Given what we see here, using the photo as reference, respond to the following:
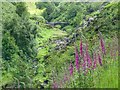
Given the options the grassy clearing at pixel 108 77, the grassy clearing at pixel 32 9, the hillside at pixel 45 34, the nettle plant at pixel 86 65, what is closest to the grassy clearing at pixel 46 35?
the hillside at pixel 45 34

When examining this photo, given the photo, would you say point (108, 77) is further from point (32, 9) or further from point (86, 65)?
point (32, 9)

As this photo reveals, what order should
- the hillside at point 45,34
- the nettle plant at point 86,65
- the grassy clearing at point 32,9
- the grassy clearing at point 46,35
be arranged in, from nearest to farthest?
1. the nettle plant at point 86,65
2. the hillside at point 45,34
3. the grassy clearing at point 46,35
4. the grassy clearing at point 32,9

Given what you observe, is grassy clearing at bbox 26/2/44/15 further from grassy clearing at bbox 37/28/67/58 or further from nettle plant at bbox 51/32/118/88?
nettle plant at bbox 51/32/118/88

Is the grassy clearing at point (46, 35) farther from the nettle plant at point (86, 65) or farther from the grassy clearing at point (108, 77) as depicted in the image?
the grassy clearing at point (108, 77)

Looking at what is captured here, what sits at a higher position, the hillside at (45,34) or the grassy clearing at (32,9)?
the grassy clearing at (32,9)

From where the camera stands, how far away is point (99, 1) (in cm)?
632

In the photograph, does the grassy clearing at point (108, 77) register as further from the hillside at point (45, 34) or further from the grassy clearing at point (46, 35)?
the grassy clearing at point (46, 35)

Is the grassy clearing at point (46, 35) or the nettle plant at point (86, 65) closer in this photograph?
the nettle plant at point (86, 65)

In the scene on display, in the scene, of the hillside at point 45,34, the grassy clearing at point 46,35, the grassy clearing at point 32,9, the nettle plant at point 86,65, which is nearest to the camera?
the nettle plant at point 86,65

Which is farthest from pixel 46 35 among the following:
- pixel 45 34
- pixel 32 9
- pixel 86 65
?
pixel 86 65

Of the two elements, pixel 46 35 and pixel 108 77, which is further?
pixel 46 35

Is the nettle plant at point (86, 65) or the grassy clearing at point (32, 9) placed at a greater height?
the grassy clearing at point (32, 9)

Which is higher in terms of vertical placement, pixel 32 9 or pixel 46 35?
pixel 32 9

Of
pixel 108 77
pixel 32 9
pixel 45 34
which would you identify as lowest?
pixel 108 77
